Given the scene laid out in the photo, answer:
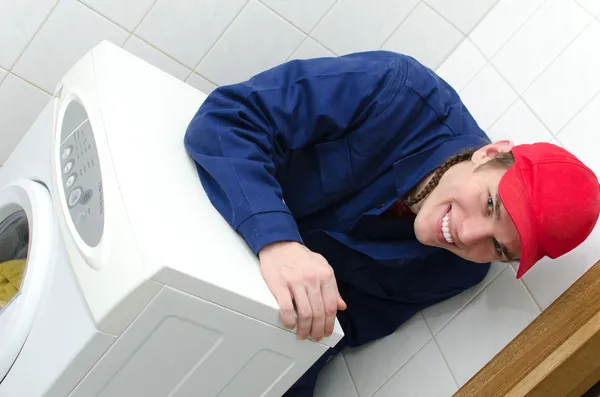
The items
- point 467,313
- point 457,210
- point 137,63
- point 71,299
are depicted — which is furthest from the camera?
point 467,313

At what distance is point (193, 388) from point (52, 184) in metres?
0.39

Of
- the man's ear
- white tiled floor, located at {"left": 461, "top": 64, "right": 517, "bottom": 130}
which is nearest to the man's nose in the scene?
the man's ear

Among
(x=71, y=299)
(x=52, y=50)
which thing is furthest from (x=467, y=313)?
(x=52, y=50)

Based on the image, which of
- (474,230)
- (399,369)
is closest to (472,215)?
(474,230)

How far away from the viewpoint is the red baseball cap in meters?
0.78

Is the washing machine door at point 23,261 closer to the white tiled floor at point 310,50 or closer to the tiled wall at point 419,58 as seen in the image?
the tiled wall at point 419,58

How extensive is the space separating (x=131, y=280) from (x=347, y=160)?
0.49 m

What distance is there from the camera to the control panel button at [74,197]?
0.81 meters

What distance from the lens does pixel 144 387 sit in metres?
0.80

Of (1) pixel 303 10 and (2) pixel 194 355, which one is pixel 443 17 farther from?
(2) pixel 194 355

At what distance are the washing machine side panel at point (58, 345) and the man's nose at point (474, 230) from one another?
526mm

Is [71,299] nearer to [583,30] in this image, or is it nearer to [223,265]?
[223,265]

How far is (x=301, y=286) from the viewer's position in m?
0.80

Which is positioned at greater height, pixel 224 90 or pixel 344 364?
pixel 224 90
